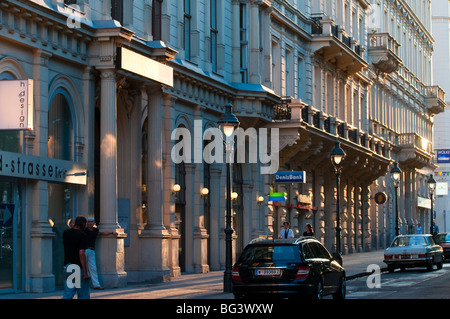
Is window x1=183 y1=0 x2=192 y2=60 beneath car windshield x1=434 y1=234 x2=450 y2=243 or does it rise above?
above

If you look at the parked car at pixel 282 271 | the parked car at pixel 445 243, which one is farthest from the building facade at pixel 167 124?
the parked car at pixel 445 243

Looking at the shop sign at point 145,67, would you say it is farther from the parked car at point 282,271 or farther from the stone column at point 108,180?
the parked car at point 282,271

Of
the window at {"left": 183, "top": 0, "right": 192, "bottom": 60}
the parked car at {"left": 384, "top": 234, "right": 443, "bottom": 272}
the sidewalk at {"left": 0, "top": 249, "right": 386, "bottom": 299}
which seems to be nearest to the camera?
the sidewalk at {"left": 0, "top": 249, "right": 386, "bottom": 299}

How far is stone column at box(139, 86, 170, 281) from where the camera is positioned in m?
29.4

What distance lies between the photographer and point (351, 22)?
56844 mm

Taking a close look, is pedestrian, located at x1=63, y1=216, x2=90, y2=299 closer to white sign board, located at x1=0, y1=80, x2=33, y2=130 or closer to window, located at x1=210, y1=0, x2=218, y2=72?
white sign board, located at x1=0, y1=80, x2=33, y2=130

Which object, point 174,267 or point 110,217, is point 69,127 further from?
point 174,267

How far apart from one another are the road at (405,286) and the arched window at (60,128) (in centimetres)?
783

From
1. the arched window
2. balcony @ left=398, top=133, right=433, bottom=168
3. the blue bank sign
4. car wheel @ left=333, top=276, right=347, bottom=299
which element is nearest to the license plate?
car wheel @ left=333, top=276, right=347, bottom=299

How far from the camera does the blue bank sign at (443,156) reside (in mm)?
81688

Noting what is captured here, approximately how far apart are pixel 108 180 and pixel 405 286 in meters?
8.76

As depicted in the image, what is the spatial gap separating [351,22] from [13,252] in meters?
36.6

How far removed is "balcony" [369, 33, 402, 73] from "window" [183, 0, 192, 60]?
94.4 ft

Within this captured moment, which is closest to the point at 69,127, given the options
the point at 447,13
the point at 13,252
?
the point at 13,252
